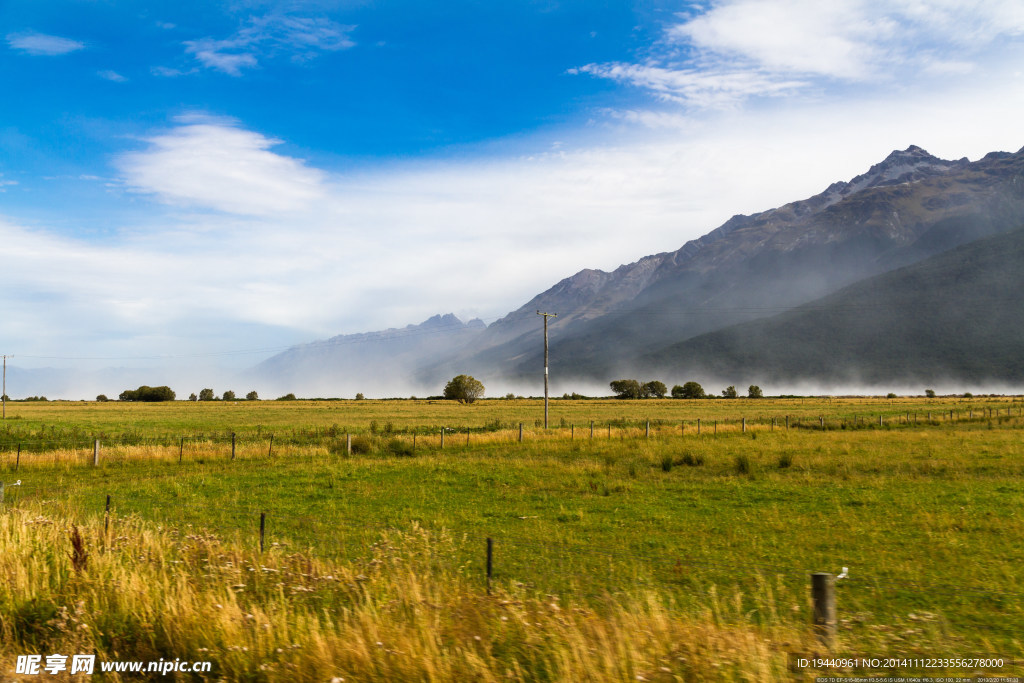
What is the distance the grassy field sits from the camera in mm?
6172

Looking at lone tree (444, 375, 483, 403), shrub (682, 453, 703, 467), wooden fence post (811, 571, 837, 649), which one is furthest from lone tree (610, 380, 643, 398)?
wooden fence post (811, 571, 837, 649)

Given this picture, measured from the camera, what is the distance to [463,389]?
12606 cm

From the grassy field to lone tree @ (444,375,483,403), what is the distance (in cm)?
8600

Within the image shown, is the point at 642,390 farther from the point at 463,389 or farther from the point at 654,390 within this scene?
the point at 463,389

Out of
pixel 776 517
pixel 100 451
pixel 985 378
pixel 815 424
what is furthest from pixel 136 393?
pixel 985 378

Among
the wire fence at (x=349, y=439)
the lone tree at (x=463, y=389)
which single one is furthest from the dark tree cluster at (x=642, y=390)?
the wire fence at (x=349, y=439)

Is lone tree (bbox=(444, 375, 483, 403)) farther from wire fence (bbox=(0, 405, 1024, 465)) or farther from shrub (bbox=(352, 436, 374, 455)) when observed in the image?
shrub (bbox=(352, 436, 374, 455))

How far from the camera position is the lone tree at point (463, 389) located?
126 m

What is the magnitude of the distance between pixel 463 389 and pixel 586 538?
11181 centimetres

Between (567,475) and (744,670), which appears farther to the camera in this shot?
(567,475)

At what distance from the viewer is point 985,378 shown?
7500 inches

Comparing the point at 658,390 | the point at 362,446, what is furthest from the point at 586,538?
the point at 658,390

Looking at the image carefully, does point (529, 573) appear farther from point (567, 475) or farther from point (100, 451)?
point (100, 451)

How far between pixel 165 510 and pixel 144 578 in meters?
10.5
